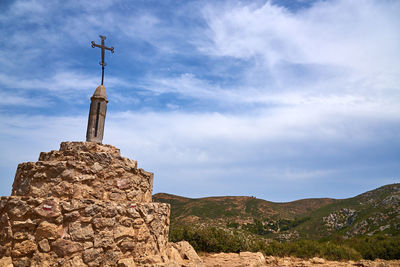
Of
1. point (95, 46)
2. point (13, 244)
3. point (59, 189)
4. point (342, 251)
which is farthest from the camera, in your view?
point (342, 251)

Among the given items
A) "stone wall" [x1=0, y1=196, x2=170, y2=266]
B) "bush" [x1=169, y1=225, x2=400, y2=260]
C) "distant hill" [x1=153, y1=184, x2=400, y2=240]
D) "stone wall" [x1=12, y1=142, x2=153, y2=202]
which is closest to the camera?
"stone wall" [x1=0, y1=196, x2=170, y2=266]

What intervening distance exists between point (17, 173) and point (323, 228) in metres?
32.4

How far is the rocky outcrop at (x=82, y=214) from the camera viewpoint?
Result: 5105 millimetres

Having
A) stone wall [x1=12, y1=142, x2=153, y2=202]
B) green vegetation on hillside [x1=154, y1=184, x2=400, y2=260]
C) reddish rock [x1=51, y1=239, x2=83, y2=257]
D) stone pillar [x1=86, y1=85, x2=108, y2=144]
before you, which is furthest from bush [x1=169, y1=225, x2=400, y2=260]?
Result: reddish rock [x1=51, y1=239, x2=83, y2=257]

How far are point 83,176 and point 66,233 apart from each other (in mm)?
1129

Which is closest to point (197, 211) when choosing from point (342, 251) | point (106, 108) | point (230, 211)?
point (230, 211)

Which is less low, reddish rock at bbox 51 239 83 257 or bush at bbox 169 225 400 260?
reddish rock at bbox 51 239 83 257

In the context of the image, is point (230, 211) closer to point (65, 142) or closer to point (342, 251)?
point (342, 251)

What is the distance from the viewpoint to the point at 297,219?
1505 inches

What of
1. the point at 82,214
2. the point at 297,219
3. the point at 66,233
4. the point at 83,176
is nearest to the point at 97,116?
the point at 83,176

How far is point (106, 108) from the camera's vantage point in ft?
24.2

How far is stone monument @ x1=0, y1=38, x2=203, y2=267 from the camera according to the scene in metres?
5.11

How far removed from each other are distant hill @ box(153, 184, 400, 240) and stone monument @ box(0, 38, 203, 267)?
13611 mm

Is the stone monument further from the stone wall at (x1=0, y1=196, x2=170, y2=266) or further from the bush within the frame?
the bush
